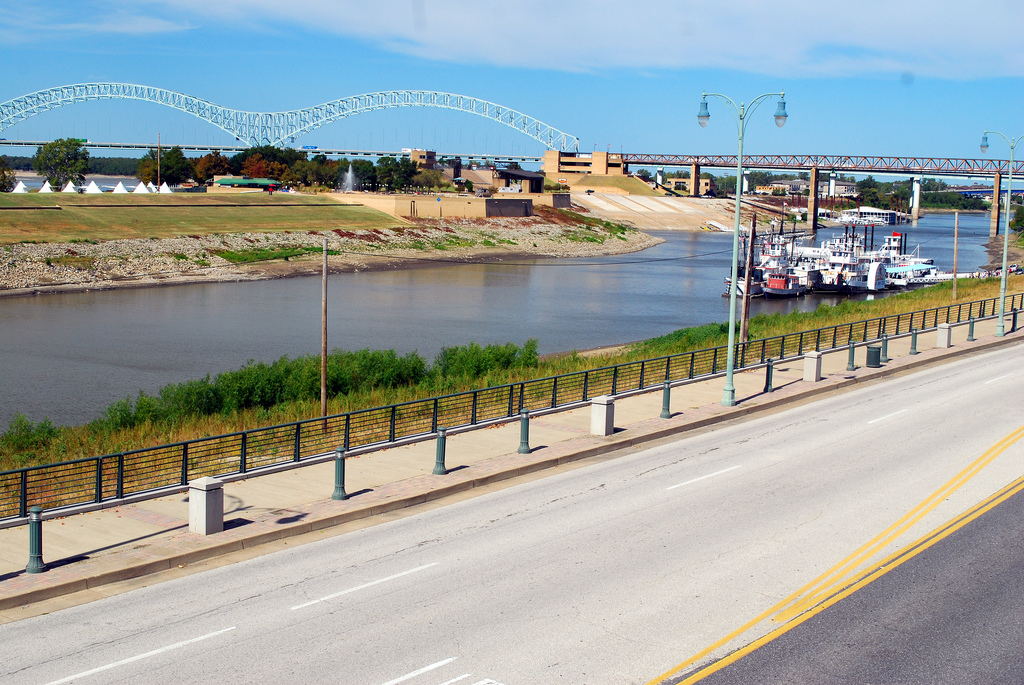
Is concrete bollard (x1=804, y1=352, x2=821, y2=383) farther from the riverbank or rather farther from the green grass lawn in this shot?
the green grass lawn

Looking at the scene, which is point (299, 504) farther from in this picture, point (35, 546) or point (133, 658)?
point (133, 658)

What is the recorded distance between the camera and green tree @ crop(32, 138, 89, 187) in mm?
131625

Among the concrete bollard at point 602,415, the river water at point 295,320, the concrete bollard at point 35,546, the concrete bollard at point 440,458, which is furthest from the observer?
the river water at point 295,320

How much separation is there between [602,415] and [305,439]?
6252 mm

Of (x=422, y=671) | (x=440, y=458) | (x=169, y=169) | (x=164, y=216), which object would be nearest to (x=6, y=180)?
(x=164, y=216)

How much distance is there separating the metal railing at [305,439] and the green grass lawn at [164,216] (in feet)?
213

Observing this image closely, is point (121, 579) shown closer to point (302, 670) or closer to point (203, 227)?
point (302, 670)

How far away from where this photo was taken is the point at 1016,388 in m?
26.8

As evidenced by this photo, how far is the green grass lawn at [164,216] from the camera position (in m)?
83.4

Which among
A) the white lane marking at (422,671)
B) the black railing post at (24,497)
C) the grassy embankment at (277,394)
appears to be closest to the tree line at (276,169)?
the grassy embankment at (277,394)

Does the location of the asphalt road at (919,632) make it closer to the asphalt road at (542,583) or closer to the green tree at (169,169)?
the asphalt road at (542,583)

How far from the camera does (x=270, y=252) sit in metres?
92.2

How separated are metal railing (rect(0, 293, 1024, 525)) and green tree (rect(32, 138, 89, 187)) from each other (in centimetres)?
12206

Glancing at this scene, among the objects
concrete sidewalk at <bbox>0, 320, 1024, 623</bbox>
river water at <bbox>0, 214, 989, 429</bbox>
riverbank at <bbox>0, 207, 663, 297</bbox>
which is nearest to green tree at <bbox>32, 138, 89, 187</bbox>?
riverbank at <bbox>0, 207, 663, 297</bbox>
